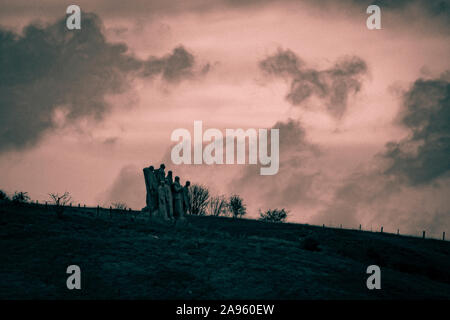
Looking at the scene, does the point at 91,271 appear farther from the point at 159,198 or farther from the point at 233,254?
the point at 159,198

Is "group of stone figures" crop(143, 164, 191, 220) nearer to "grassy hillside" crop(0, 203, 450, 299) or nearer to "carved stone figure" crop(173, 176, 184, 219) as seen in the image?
"carved stone figure" crop(173, 176, 184, 219)

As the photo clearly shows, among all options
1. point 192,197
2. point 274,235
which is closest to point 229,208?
point 192,197

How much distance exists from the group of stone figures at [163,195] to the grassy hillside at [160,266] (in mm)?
2574

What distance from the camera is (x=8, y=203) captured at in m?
38.4

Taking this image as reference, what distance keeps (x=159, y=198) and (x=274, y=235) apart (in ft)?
53.0

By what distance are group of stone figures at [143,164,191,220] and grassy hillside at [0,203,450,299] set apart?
8.45 ft

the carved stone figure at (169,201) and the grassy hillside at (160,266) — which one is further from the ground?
the carved stone figure at (169,201)

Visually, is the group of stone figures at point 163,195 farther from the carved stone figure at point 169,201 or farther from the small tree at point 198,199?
the small tree at point 198,199

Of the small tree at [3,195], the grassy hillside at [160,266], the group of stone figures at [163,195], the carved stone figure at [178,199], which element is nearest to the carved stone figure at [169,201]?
the group of stone figures at [163,195]

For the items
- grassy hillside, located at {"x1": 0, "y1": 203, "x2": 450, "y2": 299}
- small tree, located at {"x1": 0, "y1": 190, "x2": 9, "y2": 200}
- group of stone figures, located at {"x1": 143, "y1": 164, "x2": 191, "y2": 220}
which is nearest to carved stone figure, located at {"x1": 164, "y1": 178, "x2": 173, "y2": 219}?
group of stone figures, located at {"x1": 143, "y1": 164, "x2": 191, "y2": 220}

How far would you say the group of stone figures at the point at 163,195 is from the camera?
3797 cm

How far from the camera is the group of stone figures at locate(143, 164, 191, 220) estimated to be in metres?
38.0

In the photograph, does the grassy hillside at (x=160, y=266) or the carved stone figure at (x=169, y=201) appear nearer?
the grassy hillside at (x=160, y=266)
